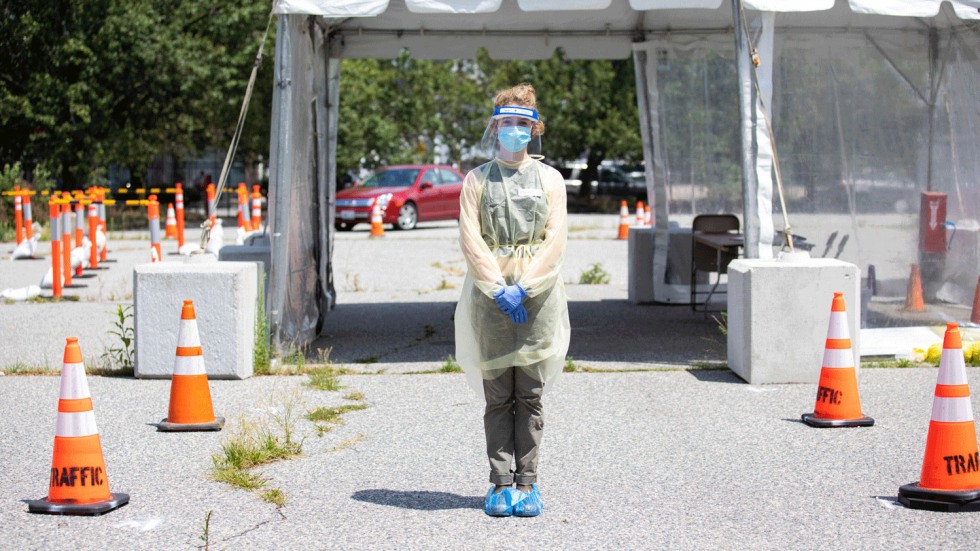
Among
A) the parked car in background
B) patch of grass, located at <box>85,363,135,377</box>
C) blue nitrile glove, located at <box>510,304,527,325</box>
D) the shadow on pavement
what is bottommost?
the shadow on pavement

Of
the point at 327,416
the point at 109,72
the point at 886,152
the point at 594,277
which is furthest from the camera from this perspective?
the point at 109,72

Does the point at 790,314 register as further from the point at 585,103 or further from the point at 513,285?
the point at 585,103

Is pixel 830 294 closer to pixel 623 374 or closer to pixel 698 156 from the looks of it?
pixel 623 374

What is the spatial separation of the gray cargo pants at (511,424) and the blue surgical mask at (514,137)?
40.3 inches

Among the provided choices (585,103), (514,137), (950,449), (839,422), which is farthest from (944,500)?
(585,103)

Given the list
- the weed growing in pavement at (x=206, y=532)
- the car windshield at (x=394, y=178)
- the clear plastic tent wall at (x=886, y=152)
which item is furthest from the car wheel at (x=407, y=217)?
the weed growing in pavement at (x=206, y=532)

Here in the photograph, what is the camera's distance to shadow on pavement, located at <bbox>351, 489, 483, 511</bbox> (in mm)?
5893

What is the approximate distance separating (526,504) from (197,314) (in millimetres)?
4126

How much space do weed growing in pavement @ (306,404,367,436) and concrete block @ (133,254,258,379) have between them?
4.08 ft

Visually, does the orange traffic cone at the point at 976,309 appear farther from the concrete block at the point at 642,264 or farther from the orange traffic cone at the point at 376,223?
the orange traffic cone at the point at 376,223

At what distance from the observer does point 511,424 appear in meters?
5.73

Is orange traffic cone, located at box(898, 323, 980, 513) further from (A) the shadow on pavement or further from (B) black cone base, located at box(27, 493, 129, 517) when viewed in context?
(B) black cone base, located at box(27, 493, 129, 517)

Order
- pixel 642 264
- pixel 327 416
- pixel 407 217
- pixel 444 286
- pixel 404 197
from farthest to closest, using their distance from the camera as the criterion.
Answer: pixel 407 217
pixel 404 197
pixel 444 286
pixel 642 264
pixel 327 416

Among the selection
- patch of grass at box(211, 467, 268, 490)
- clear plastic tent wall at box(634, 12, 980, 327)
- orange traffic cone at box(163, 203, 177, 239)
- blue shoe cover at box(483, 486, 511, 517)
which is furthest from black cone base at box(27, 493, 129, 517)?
orange traffic cone at box(163, 203, 177, 239)
